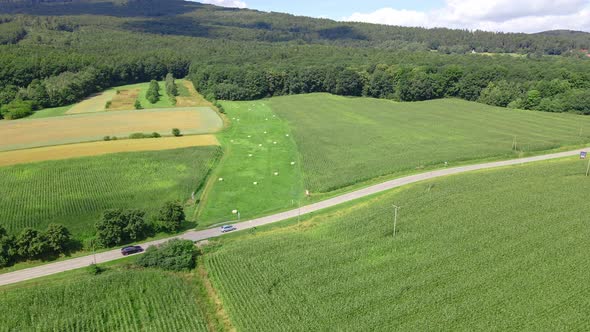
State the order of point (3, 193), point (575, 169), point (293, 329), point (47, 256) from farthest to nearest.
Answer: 1. point (575, 169)
2. point (3, 193)
3. point (47, 256)
4. point (293, 329)

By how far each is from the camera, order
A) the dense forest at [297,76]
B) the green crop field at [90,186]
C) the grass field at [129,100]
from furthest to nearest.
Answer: the dense forest at [297,76]
the grass field at [129,100]
the green crop field at [90,186]

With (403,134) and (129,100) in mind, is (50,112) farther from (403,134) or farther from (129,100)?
(403,134)

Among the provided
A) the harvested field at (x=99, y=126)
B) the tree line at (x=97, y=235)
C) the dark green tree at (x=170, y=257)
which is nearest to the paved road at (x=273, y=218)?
the tree line at (x=97, y=235)

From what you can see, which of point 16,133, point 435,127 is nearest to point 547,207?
point 435,127

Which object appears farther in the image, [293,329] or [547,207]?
[547,207]

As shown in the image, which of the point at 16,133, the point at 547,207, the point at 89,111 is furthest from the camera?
the point at 89,111

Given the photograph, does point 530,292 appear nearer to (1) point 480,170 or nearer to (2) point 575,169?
(1) point 480,170

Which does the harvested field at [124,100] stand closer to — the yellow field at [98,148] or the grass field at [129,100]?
the grass field at [129,100]
